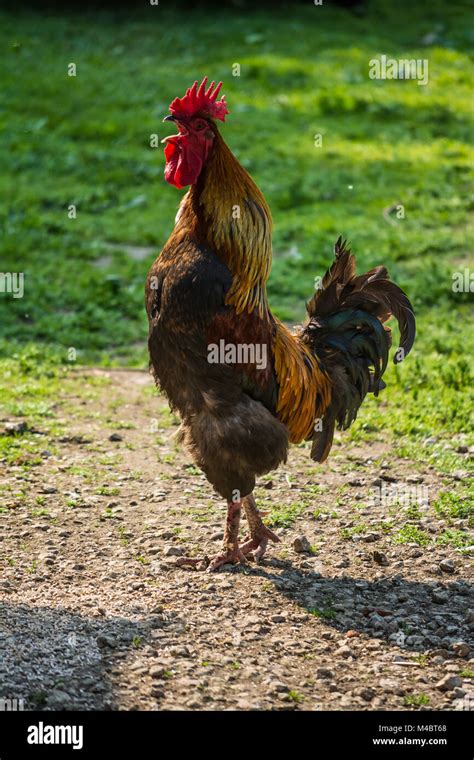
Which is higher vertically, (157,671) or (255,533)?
(255,533)

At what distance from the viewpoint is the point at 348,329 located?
22.8 ft

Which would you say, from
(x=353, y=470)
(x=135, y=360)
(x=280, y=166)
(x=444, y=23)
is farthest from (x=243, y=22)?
(x=353, y=470)

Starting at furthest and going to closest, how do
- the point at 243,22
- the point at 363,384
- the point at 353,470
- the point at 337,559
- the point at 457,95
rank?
the point at 243,22 → the point at 457,95 → the point at 353,470 → the point at 363,384 → the point at 337,559

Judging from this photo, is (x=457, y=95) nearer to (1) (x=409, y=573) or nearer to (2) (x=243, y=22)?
(2) (x=243, y=22)

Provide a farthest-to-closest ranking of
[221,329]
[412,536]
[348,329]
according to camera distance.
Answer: [348,329] < [412,536] < [221,329]

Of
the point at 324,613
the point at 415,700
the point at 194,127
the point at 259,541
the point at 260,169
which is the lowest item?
the point at 415,700

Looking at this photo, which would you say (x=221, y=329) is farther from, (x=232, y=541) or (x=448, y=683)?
(x=448, y=683)

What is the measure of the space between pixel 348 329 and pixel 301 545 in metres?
1.53

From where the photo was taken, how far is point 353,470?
7.94 m

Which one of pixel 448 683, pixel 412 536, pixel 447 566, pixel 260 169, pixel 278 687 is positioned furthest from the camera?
pixel 260 169

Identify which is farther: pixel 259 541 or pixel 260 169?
pixel 260 169

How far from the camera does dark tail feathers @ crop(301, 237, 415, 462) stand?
6875 mm

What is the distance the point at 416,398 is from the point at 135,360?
9.40 ft

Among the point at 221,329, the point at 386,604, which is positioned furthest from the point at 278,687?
the point at 221,329
